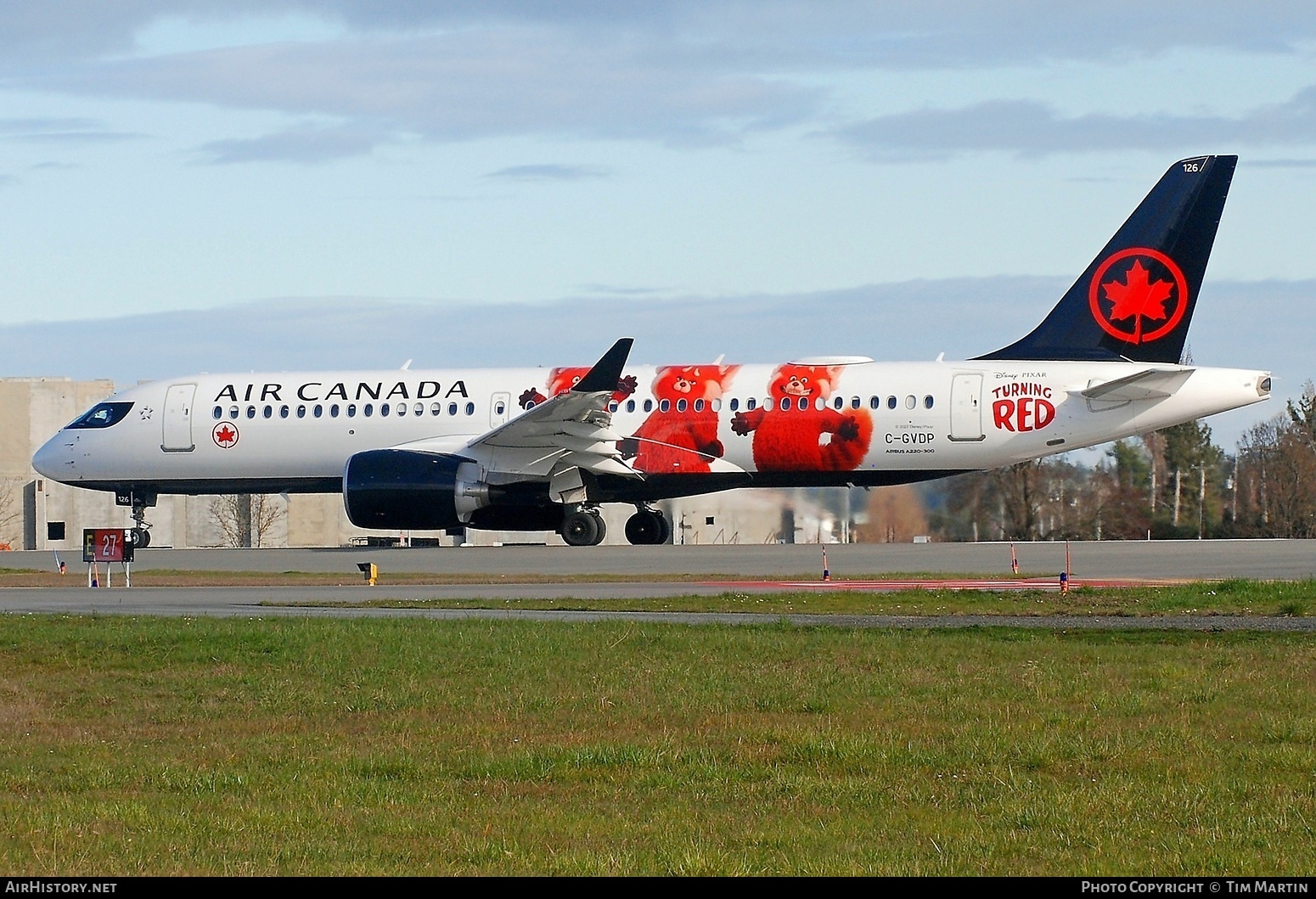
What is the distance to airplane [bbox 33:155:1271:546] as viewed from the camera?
111 ft

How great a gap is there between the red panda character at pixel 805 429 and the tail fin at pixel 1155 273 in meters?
4.69

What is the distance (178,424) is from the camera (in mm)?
38625

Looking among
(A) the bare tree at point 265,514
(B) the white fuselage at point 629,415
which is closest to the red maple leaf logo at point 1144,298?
(B) the white fuselage at point 629,415

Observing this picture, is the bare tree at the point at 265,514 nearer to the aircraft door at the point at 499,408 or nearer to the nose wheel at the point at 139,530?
the nose wheel at the point at 139,530

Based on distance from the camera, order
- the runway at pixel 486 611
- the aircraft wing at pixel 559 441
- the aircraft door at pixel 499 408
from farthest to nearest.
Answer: the aircraft door at pixel 499 408
the aircraft wing at pixel 559 441
the runway at pixel 486 611

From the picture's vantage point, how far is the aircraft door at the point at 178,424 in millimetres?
38562

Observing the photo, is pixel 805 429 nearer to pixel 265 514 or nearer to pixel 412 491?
pixel 412 491

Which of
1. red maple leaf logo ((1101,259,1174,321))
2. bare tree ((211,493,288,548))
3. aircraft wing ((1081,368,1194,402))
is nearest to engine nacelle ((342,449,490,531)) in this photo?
aircraft wing ((1081,368,1194,402))

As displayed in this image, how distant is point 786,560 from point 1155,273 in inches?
396

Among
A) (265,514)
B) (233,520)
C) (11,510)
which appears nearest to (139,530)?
(265,514)

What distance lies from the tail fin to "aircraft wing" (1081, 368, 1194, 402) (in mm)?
1090

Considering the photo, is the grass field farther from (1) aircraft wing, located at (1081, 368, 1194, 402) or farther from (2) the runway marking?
(1) aircraft wing, located at (1081, 368, 1194, 402)
